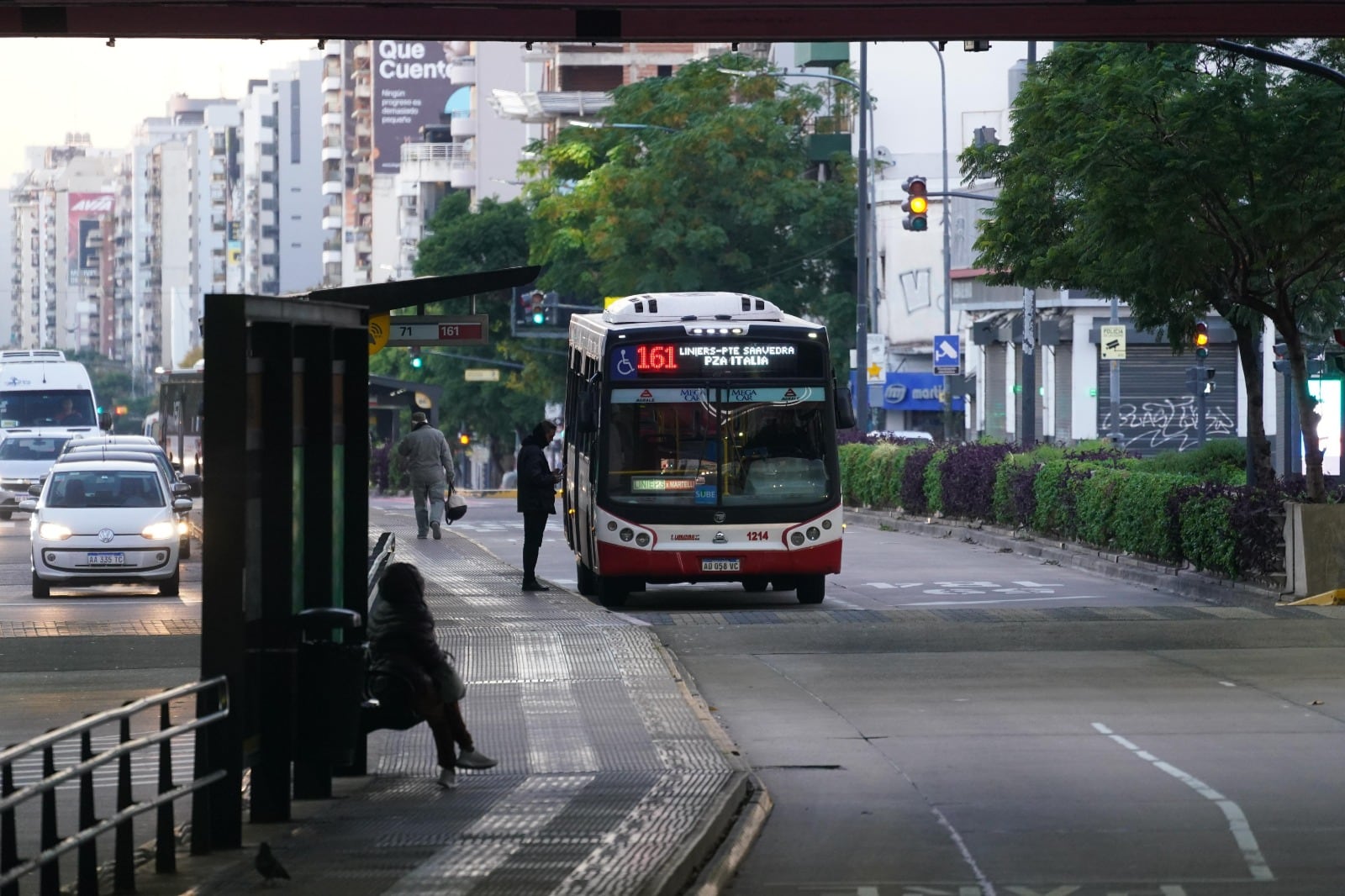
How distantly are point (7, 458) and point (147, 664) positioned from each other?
33.9 metres

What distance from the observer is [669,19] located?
15.4 metres

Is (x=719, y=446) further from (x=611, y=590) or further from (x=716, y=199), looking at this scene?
(x=716, y=199)

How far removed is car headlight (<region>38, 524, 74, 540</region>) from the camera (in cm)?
2556

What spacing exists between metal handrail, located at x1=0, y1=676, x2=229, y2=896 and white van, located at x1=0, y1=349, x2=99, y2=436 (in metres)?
45.3

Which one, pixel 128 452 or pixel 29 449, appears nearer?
pixel 128 452

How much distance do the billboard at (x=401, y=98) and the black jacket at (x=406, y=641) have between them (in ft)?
499

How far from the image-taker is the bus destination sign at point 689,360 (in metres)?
22.2

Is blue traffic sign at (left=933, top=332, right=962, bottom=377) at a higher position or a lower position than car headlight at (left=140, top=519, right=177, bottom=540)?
higher

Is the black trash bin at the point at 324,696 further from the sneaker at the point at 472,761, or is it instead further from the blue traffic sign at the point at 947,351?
the blue traffic sign at the point at 947,351

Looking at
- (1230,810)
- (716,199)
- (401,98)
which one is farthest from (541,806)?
(401,98)

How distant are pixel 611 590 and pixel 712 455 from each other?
1736 millimetres

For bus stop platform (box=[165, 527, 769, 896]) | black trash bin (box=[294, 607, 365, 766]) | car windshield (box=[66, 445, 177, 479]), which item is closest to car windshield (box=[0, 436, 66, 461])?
car windshield (box=[66, 445, 177, 479])

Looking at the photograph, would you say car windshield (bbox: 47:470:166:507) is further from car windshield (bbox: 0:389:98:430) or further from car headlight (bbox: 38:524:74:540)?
car windshield (bbox: 0:389:98:430)

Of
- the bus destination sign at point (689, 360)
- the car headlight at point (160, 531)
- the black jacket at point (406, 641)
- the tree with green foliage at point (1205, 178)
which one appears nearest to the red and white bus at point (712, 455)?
the bus destination sign at point (689, 360)
